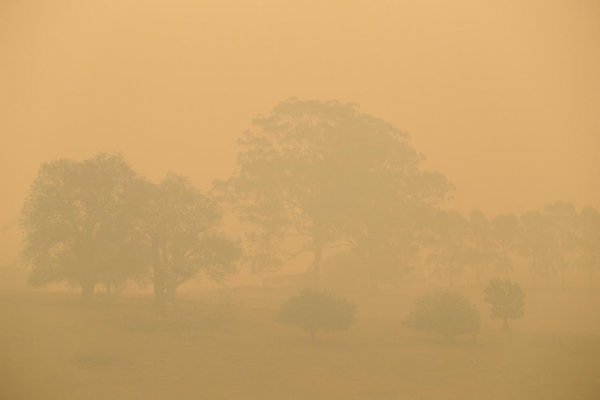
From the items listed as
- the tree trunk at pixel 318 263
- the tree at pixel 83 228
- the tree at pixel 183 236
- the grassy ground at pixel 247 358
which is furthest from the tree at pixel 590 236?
the tree at pixel 83 228

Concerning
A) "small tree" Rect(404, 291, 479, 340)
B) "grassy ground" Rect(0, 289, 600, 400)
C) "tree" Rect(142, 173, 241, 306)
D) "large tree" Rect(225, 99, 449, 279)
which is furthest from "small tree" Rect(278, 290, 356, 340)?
"large tree" Rect(225, 99, 449, 279)

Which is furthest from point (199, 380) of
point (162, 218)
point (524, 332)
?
point (524, 332)

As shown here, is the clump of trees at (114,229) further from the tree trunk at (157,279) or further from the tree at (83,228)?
the tree trunk at (157,279)

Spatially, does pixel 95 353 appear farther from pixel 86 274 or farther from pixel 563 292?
pixel 563 292

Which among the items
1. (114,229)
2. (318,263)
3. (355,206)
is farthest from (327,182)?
(114,229)

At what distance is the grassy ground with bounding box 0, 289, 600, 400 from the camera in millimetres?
24625

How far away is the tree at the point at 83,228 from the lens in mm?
37750

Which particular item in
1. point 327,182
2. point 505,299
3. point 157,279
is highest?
point 327,182

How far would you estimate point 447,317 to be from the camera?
3438 cm

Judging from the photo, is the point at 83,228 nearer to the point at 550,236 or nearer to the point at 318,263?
the point at 318,263

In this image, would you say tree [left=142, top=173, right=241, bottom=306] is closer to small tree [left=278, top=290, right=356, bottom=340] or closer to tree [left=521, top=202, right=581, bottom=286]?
small tree [left=278, top=290, right=356, bottom=340]

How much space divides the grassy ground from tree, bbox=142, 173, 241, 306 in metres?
2.31

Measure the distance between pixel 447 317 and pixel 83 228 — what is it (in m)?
22.3

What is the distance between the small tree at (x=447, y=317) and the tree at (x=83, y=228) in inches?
678
